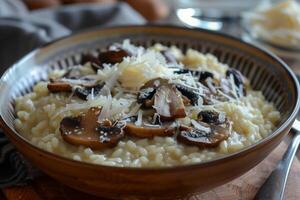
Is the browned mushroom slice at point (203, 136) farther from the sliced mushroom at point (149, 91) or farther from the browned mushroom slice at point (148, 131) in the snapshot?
the sliced mushroom at point (149, 91)

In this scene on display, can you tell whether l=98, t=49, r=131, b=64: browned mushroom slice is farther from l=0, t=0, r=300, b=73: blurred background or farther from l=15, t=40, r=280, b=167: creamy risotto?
l=0, t=0, r=300, b=73: blurred background

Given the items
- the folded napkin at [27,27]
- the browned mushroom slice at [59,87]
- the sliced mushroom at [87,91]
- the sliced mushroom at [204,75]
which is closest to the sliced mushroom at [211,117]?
the sliced mushroom at [204,75]

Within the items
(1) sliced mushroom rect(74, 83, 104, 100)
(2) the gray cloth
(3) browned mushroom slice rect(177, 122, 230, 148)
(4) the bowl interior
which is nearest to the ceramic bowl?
(4) the bowl interior

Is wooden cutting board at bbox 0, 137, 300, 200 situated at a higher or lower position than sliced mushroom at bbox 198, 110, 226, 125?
lower

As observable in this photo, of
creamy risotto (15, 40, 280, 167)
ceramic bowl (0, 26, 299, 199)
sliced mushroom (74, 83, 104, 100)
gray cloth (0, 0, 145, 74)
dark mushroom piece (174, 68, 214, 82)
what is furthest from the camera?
gray cloth (0, 0, 145, 74)

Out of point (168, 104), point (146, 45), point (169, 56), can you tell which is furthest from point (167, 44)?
point (168, 104)
